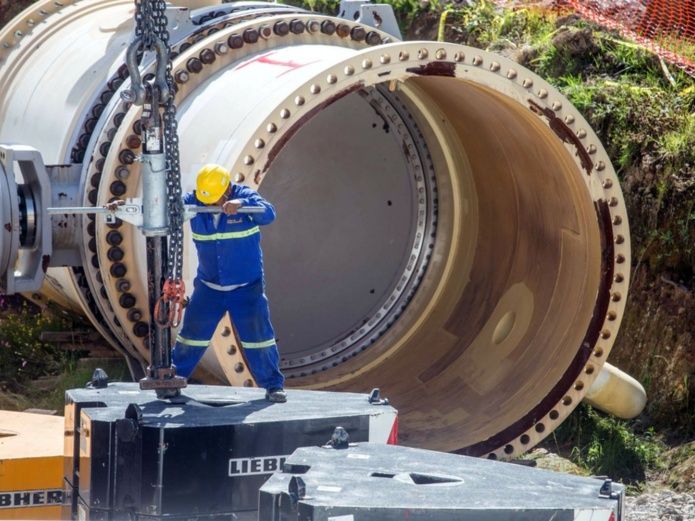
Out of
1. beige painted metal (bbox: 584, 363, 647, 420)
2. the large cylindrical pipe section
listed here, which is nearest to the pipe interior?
the large cylindrical pipe section

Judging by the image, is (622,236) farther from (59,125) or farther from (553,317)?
(59,125)

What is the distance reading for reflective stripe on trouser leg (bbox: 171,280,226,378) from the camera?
18.3 ft

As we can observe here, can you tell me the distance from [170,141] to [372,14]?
2.33m

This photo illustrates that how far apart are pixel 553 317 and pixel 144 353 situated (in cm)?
205

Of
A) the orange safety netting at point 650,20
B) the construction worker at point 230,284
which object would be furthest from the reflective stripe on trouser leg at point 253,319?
the orange safety netting at point 650,20

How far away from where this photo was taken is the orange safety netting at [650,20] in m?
8.30

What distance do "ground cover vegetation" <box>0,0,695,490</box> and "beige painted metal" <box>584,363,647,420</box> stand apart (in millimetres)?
120

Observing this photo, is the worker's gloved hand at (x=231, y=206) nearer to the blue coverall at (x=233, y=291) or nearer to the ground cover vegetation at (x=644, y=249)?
the blue coverall at (x=233, y=291)

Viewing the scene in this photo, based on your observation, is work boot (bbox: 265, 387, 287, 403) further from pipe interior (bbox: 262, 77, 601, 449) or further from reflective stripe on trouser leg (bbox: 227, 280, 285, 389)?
Result: pipe interior (bbox: 262, 77, 601, 449)

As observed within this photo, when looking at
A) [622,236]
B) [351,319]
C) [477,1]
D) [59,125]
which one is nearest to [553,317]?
[622,236]

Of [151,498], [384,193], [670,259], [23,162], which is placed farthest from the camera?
[384,193]

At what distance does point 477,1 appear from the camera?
9.46 m

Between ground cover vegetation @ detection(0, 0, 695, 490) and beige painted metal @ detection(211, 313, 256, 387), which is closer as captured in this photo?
beige painted metal @ detection(211, 313, 256, 387)

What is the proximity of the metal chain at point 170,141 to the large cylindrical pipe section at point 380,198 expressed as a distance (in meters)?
0.63
